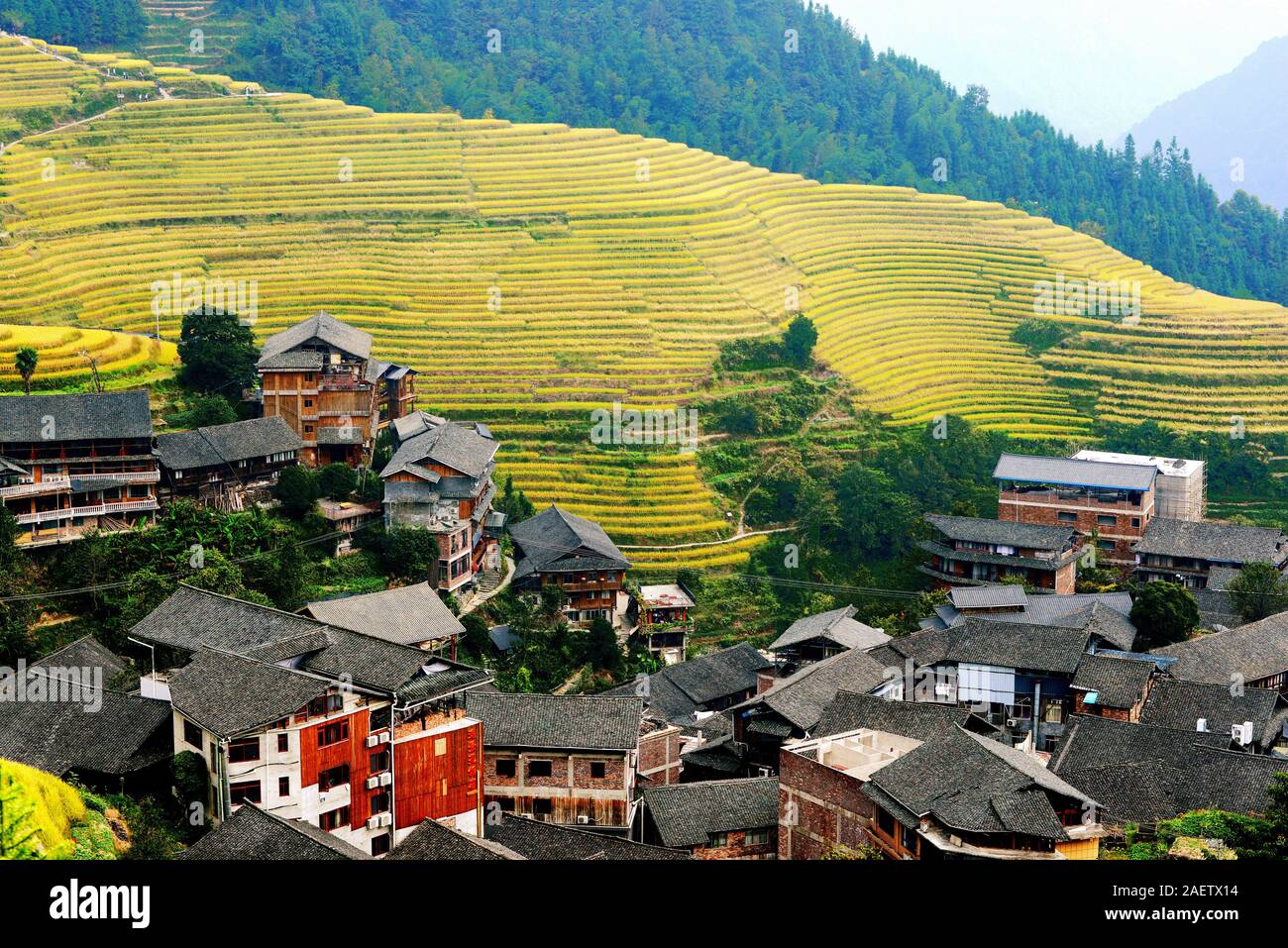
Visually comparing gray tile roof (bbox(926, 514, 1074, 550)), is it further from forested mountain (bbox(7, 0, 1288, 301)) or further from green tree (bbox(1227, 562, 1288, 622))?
forested mountain (bbox(7, 0, 1288, 301))

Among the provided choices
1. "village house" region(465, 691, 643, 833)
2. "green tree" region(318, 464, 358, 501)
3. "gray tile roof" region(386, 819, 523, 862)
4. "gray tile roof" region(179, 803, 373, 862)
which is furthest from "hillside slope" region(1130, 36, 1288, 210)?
"gray tile roof" region(179, 803, 373, 862)

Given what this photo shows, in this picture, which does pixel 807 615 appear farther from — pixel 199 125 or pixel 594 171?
pixel 199 125

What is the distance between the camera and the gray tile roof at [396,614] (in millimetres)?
23719

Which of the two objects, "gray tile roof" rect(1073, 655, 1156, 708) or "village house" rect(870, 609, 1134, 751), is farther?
"village house" rect(870, 609, 1134, 751)

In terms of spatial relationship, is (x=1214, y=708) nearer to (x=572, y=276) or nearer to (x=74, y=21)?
(x=572, y=276)

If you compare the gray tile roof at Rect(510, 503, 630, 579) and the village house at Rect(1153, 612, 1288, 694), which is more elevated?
the gray tile roof at Rect(510, 503, 630, 579)

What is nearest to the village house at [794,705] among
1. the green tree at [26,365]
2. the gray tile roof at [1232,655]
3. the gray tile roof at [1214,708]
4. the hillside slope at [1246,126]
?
the gray tile roof at [1214,708]

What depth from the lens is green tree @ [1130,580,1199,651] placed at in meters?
29.5

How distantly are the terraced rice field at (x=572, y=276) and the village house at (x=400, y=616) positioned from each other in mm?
10815

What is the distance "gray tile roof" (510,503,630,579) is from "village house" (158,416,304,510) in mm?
5366

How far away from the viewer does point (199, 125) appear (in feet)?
172
